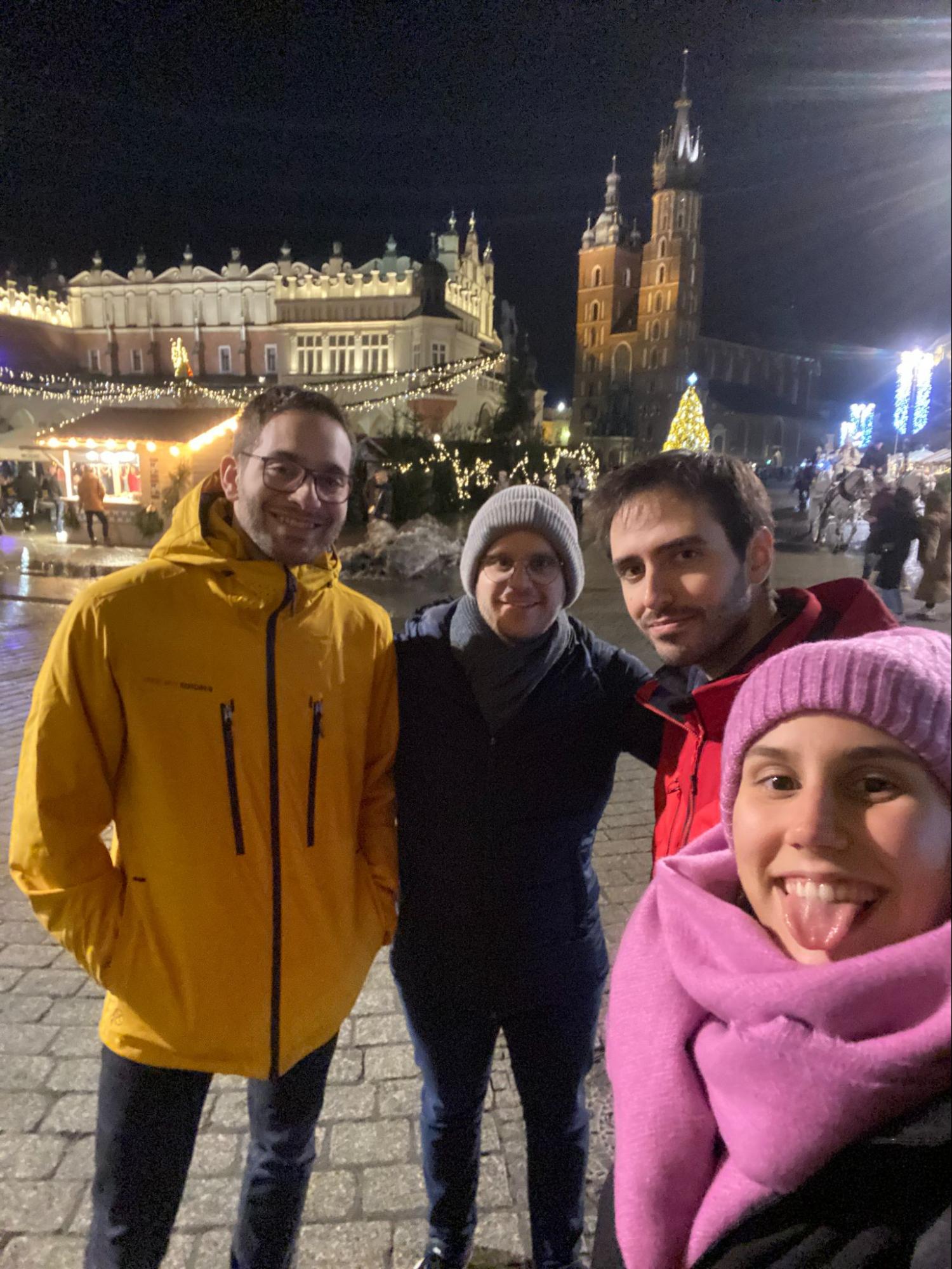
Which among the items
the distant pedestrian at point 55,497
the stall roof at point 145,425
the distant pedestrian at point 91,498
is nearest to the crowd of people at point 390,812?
the distant pedestrian at point 91,498

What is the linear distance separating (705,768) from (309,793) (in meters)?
1.01

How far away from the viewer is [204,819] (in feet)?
6.08

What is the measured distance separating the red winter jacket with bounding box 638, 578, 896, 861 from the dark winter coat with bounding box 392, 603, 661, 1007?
29 centimetres

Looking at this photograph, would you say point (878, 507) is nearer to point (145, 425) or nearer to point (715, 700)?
point (715, 700)

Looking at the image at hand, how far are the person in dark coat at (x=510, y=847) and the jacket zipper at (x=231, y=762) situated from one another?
18.3 inches

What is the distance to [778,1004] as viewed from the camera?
37.1 inches

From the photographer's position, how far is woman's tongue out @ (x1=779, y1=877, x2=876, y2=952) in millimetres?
945

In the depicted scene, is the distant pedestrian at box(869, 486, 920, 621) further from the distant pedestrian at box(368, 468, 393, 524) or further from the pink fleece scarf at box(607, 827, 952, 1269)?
the pink fleece scarf at box(607, 827, 952, 1269)

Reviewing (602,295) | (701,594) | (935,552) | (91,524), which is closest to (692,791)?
(701,594)

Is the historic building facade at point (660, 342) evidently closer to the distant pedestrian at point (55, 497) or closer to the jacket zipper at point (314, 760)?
the distant pedestrian at point (55, 497)

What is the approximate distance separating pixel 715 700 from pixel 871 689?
60cm

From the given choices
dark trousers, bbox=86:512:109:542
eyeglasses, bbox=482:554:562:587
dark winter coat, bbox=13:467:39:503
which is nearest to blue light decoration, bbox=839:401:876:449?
dark trousers, bbox=86:512:109:542

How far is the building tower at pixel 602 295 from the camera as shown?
84.1 meters

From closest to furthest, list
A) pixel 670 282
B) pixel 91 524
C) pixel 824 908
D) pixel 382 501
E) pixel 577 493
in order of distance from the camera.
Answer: pixel 824 908
pixel 382 501
pixel 91 524
pixel 577 493
pixel 670 282
